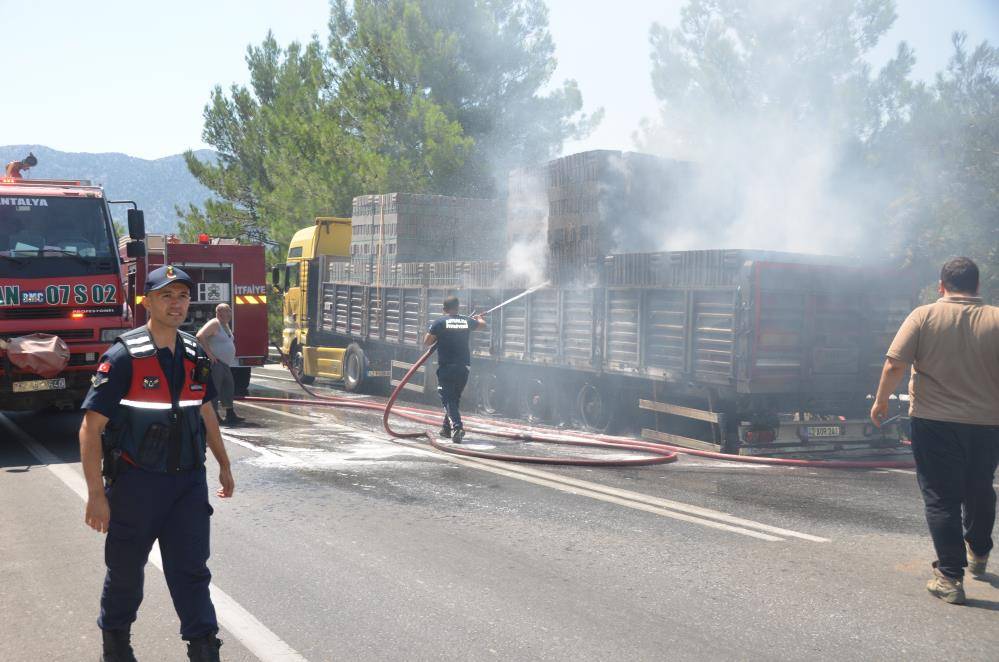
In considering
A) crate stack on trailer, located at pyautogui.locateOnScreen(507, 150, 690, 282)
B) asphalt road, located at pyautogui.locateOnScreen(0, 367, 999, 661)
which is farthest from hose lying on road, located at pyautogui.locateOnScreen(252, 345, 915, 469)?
crate stack on trailer, located at pyautogui.locateOnScreen(507, 150, 690, 282)

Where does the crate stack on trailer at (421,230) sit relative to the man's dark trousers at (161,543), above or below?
above

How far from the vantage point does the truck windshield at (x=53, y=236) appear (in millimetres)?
10656

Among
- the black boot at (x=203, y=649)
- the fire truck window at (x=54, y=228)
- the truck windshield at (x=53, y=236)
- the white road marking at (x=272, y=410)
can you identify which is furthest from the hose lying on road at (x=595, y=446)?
the black boot at (x=203, y=649)

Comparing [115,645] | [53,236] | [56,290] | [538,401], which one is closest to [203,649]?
[115,645]

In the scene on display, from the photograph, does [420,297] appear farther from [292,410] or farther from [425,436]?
[425,436]

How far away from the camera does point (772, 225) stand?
53.2 ft

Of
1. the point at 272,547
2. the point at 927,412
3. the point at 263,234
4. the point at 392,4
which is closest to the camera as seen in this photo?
the point at 927,412

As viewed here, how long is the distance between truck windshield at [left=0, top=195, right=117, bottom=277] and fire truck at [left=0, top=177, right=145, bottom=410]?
0.01 metres

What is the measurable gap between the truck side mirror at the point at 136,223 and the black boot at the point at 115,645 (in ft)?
27.1

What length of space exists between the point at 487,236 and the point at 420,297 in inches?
118

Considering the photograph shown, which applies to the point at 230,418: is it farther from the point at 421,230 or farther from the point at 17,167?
the point at 421,230

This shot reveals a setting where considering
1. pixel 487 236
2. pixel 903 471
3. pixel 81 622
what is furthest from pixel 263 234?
pixel 81 622

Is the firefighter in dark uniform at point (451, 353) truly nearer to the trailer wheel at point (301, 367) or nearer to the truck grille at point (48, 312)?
the truck grille at point (48, 312)

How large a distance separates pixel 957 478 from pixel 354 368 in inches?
593
